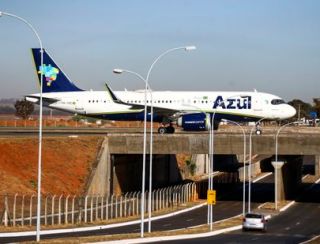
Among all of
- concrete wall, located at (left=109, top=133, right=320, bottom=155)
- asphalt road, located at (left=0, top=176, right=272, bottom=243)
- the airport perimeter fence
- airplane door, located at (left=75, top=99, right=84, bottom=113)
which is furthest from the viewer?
airplane door, located at (left=75, top=99, right=84, bottom=113)

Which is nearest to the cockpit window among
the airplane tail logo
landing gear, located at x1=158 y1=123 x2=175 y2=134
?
landing gear, located at x1=158 y1=123 x2=175 y2=134

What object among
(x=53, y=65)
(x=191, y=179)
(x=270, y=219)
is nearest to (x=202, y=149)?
(x=270, y=219)

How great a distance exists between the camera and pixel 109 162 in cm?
7644

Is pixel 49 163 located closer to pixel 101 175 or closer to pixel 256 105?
pixel 101 175

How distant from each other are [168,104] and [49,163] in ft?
49.2

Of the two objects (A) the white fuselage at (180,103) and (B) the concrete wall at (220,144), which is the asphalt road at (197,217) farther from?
(A) the white fuselage at (180,103)

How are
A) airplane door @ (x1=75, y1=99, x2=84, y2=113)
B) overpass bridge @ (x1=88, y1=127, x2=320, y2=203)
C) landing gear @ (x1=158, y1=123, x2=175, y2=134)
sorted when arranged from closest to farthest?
overpass bridge @ (x1=88, y1=127, x2=320, y2=203) < landing gear @ (x1=158, y1=123, x2=175, y2=134) < airplane door @ (x1=75, y1=99, x2=84, y2=113)

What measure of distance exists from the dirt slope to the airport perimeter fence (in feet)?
15.4

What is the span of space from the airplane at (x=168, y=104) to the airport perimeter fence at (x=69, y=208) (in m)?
9.64

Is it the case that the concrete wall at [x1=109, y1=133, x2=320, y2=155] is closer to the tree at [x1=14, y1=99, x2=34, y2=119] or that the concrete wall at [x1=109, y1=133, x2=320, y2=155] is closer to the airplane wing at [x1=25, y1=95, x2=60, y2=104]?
the airplane wing at [x1=25, y1=95, x2=60, y2=104]

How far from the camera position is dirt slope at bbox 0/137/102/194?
6200 centimetres

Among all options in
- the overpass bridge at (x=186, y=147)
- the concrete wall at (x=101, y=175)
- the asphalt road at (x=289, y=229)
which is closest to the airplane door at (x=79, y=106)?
the overpass bridge at (x=186, y=147)

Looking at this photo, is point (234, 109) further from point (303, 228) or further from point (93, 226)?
point (93, 226)

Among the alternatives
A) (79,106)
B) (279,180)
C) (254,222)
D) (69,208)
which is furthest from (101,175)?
(254,222)
